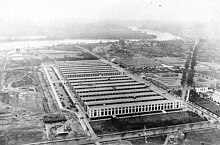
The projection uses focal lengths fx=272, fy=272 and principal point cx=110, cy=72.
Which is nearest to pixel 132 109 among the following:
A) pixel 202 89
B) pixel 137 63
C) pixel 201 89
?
pixel 201 89

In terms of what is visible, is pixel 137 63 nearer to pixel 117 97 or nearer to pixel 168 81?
pixel 168 81

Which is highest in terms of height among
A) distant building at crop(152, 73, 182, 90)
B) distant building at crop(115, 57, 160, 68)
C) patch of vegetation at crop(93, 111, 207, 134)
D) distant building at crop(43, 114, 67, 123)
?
distant building at crop(115, 57, 160, 68)

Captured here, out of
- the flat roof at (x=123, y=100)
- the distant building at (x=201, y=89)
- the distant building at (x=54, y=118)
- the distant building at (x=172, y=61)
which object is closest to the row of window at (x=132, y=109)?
the flat roof at (x=123, y=100)

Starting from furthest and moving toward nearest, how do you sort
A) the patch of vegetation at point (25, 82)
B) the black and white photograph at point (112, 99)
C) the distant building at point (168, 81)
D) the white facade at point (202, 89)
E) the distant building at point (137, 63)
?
the distant building at point (137, 63), the patch of vegetation at point (25, 82), the distant building at point (168, 81), the white facade at point (202, 89), the black and white photograph at point (112, 99)

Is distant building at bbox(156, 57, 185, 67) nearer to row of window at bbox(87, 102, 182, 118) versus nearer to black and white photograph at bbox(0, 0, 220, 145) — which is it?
black and white photograph at bbox(0, 0, 220, 145)

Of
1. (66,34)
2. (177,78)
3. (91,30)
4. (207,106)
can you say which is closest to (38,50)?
(66,34)

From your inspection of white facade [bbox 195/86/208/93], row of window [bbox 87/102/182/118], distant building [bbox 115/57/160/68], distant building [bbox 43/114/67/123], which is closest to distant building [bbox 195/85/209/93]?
white facade [bbox 195/86/208/93]

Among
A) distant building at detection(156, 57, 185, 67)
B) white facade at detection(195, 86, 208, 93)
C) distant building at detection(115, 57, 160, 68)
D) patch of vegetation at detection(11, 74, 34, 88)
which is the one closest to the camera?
white facade at detection(195, 86, 208, 93)

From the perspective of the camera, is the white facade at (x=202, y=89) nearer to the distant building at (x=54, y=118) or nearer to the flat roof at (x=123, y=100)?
the flat roof at (x=123, y=100)
